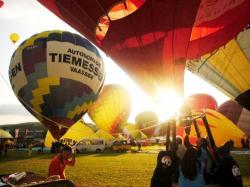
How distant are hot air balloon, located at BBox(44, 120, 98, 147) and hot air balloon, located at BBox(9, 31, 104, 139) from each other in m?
13.7

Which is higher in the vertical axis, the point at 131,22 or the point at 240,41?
the point at 240,41

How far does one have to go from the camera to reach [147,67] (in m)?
8.47

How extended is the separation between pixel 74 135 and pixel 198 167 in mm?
26206

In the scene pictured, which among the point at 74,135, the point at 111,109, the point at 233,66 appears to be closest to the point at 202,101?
the point at 111,109

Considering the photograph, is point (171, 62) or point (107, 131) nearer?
point (171, 62)

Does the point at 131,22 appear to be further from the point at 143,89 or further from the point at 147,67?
the point at 143,89

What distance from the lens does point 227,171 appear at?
495cm

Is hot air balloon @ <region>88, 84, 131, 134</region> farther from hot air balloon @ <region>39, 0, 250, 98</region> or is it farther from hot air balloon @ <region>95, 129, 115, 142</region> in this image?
hot air balloon @ <region>39, 0, 250, 98</region>

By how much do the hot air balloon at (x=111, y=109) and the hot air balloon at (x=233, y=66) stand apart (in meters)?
15.3

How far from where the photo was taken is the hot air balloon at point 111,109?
29.1 m

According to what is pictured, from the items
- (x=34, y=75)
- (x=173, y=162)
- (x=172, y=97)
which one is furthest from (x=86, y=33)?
(x=34, y=75)

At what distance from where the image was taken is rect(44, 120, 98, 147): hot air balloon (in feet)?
97.8

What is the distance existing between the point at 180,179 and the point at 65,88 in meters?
10.7

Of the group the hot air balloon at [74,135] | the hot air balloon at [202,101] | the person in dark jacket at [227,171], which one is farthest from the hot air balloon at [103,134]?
the person in dark jacket at [227,171]
